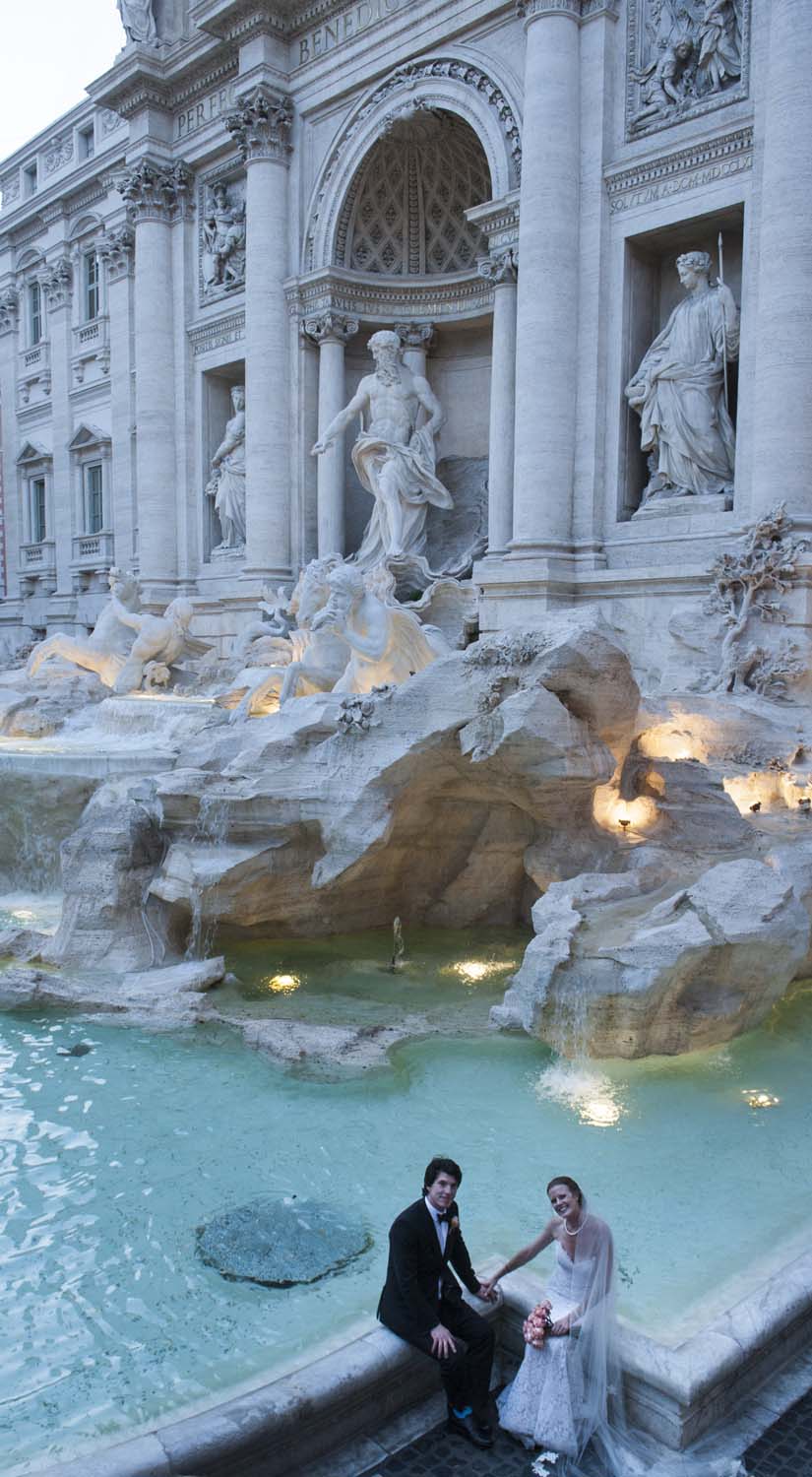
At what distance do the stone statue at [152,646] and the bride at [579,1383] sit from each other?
39.8 feet

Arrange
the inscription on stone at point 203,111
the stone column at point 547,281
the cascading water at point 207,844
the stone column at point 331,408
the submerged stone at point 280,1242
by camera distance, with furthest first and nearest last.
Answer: the inscription on stone at point 203,111
the stone column at point 331,408
the stone column at point 547,281
the cascading water at point 207,844
the submerged stone at point 280,1242

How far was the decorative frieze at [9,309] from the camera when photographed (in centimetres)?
2439

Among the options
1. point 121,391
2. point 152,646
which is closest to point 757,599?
point 152,646

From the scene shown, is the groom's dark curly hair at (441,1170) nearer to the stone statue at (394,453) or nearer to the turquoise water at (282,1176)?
the turquoise water at (282,1176)

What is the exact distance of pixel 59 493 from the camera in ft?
74.9

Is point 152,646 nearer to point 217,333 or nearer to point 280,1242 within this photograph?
point 217,333

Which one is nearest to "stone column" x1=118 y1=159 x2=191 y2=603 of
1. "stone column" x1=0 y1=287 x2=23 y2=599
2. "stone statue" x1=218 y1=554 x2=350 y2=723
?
"stone statue" x1=218 y1=554 x2=350 y2=723

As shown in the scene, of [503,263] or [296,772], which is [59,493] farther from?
[296,772]

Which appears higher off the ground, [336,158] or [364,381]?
[336,158]

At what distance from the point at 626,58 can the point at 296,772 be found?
926cm

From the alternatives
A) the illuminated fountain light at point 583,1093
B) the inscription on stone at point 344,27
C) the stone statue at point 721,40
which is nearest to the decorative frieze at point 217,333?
the inscription on stone at point 344,27

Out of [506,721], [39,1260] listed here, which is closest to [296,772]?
[506,721]

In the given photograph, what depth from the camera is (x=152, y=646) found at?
14.6 metres

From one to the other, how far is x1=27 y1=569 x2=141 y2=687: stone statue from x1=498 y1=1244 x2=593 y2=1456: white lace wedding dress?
1261cm
